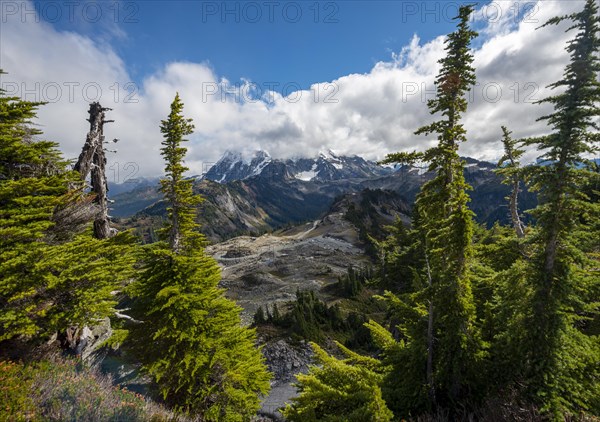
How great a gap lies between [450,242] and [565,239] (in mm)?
3508

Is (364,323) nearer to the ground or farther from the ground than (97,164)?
nearer to the ground

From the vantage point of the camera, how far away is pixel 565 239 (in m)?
9.95

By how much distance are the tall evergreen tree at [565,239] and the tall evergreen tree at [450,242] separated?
2.10 m

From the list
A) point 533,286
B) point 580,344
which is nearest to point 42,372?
point 533,286

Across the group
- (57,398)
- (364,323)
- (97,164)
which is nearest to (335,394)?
(364,323)

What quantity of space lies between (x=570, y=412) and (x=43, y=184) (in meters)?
20.1

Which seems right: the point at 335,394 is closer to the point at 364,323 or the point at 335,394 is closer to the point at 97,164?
the point at 364,323

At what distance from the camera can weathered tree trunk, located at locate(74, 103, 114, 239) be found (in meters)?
16.0

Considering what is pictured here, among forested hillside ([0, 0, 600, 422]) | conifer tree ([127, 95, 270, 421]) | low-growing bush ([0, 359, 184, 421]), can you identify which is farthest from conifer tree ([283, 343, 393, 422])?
conifer tree ([127, 95, 270, 421])

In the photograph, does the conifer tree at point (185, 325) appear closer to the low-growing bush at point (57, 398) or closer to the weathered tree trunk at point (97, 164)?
the weathered tree trunk at point (97, 164)

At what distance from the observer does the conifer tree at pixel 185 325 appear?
14.6m

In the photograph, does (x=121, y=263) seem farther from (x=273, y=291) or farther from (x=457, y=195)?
(x=273, y=291)

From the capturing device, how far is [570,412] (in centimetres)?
855

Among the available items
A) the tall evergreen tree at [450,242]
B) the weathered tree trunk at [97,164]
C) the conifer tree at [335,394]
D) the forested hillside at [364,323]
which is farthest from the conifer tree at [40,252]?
the tall evergreen tree at [450,242]
